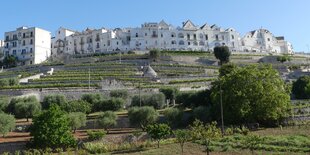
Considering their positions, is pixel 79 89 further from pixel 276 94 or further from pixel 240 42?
pixel 240 42

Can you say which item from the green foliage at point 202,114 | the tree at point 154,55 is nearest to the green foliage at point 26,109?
the green foliage at point 202,114

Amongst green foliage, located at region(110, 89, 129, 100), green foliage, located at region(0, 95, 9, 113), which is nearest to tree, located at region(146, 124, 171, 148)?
green foliage, located at region(110, 89, 129, 100)

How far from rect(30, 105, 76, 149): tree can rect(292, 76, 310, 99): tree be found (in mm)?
34286

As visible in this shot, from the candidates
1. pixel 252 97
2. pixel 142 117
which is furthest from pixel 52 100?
pixel 252 97

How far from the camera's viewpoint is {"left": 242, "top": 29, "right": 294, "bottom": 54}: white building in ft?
405

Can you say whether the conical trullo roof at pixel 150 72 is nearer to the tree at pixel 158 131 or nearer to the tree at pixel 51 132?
the tree at pixel 51 132

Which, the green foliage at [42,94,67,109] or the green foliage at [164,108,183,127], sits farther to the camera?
the green foliage at [42,94,67,109]

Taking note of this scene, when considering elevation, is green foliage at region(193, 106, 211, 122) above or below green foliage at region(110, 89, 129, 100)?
below

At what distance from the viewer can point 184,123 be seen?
4822 centimetres

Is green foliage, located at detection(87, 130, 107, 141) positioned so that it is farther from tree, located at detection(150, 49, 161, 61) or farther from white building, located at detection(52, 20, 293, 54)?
white building, located at detection(52, 20, 293, 54)

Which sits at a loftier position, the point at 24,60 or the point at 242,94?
the point at 24,60

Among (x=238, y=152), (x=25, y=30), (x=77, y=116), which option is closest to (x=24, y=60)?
(x=25, y=30)

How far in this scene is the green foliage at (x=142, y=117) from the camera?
47.2 m

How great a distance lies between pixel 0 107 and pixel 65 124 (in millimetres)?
18343
